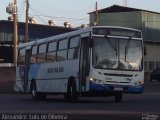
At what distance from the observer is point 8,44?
75.3m

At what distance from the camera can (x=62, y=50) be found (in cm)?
2739

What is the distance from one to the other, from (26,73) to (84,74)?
7.89 m

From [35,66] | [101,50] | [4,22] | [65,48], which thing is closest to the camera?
[101,50]

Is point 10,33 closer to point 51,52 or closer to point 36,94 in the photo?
point 36,94

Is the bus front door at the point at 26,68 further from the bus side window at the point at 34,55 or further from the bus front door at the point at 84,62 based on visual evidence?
the bus front door at the point at 84,62

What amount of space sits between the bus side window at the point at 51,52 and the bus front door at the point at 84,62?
322 centimetres

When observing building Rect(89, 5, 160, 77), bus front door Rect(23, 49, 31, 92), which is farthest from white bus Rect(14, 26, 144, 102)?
building Rect(89, 5, 160, 77)

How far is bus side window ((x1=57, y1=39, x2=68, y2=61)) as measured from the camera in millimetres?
27091

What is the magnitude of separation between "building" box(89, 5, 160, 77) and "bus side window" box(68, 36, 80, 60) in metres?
56.3

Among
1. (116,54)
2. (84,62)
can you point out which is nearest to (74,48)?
(84,62)

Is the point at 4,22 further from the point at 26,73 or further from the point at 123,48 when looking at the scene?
the point at 123,48

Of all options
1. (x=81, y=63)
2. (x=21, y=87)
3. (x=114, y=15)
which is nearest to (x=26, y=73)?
(x=21, y=87)

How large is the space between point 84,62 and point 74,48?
3.47 feet

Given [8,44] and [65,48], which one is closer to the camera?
[65,48]
